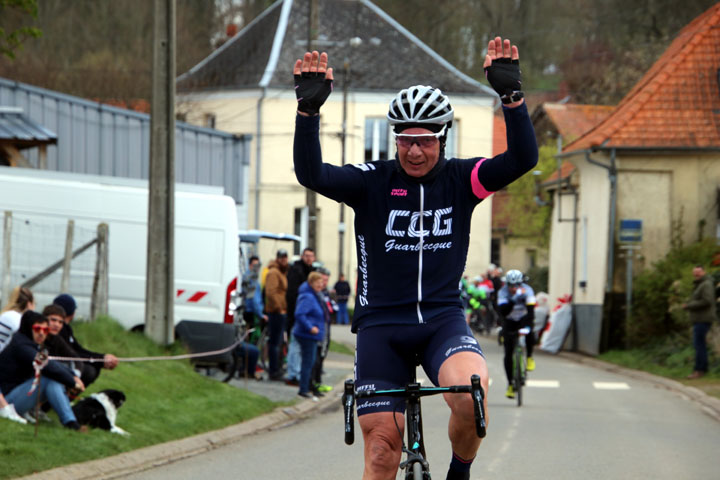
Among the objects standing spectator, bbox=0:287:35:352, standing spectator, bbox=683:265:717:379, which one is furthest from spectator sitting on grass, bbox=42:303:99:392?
standing spectator, bbox=683:265:717:379

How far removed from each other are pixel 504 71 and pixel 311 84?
2.72 ft

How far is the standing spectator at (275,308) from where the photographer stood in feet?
63.9

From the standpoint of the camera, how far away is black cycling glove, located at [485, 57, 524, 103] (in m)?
5.55

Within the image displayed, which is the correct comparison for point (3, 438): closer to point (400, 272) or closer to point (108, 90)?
point (400, 272)

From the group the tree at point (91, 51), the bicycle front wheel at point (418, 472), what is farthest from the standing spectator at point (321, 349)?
the tree at point (91, 51)

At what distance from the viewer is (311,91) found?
18.2 feet

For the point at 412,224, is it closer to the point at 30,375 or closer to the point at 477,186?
the point at 477,186

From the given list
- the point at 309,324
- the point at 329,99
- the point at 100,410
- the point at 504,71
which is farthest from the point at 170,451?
the point at 329,99

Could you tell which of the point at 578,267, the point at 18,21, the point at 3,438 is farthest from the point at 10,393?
the point at 18,21

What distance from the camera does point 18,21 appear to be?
40250 millimetres

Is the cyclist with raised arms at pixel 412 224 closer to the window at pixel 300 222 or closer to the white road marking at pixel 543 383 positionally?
the white road marking at pixel 543 383

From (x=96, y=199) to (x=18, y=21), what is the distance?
23.6 meters

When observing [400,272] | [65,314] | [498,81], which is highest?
[498,81]

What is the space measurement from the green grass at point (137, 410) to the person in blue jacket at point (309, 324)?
114 cm
